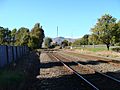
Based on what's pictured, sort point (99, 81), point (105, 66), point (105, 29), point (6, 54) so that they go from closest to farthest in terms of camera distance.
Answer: point (99, 81)
point (6, 54)
point (105, 66)
point (105, 29)

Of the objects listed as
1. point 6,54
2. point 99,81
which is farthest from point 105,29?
point 99,81

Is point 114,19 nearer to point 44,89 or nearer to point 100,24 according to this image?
point 100,24

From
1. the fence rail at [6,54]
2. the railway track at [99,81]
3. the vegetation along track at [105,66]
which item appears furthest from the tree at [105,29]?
the railway track at [99,81]

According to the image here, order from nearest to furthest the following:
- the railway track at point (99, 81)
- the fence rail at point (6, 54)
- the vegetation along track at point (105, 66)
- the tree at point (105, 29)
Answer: the railway track at point (99, 81) < the vegetation along track at point (105, 66) < the fence rail at point (6, 54) < the tree at point (105, 29)

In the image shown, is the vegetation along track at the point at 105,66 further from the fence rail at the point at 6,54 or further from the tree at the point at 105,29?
the tree at the point at 105,29

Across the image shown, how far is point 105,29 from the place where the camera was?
7875 centimetres

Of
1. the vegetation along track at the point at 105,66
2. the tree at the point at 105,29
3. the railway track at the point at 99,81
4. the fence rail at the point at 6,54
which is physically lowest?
the railway track at the point at 99,81

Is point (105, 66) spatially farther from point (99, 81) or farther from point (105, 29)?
point (105, 29)

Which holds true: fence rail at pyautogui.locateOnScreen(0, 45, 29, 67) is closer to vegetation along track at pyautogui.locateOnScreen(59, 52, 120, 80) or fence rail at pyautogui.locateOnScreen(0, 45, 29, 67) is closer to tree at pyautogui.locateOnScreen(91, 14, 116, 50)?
vegetation along track at pyautogui.locateOnScreen(59, 52, 120, 80)

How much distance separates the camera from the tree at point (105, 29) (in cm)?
7819

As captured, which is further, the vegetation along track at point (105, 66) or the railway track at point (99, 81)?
the vegetation along track at point (105, 66)

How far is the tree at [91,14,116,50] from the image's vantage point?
257 ft

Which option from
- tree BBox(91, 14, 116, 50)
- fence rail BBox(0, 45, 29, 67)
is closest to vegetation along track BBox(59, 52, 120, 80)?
fence rail BBox(0, 45, 29, 67)

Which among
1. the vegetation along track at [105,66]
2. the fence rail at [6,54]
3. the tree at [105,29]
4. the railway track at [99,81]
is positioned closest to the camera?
the railway track at [99,81]
